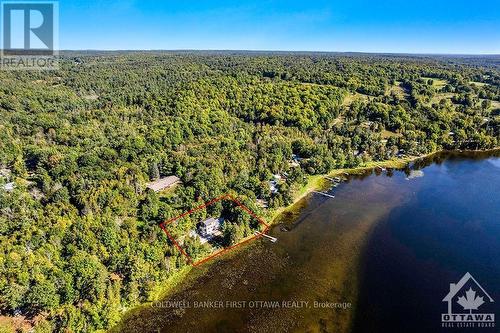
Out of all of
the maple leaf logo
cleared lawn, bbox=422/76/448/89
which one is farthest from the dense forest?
the maple leaf logo

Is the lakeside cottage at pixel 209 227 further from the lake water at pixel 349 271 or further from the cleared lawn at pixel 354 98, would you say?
the cleared lawn at pixel 354 98

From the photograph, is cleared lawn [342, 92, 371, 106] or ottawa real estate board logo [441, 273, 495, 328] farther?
cleared lawn [342, 92, 371, 106]

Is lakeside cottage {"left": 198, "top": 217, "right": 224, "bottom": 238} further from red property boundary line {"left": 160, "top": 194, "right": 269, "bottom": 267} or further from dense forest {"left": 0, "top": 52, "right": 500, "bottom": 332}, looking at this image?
dense forest {"left": 0, "top": 52, "right": 500, "bottom": 332}

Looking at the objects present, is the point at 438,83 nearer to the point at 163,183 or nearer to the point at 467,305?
the point at 467,305

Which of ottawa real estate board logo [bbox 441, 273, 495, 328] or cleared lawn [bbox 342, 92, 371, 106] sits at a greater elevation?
cleared lawn [bbox 342, 92, 371, 106]

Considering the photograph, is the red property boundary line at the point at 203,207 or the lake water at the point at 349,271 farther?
the red property boundary line at the point at 203,207

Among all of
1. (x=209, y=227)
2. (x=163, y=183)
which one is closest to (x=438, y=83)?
(x=163, y=183)

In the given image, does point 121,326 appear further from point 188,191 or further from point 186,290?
point 188,191

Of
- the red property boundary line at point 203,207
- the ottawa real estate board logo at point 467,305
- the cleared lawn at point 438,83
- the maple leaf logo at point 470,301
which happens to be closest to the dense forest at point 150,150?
the cleared lawn at point 438,83
